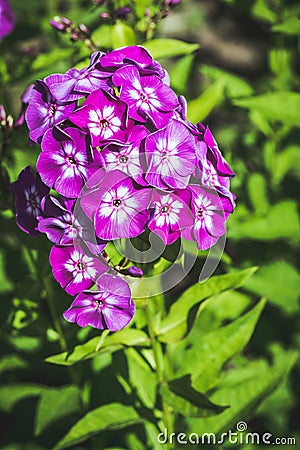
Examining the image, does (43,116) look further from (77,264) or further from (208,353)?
(208,353)

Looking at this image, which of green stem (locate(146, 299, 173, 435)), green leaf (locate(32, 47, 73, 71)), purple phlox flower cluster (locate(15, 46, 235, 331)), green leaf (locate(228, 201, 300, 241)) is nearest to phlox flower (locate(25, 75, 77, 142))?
purple phlox flower cluster (locate(15, 46, 235, 331))

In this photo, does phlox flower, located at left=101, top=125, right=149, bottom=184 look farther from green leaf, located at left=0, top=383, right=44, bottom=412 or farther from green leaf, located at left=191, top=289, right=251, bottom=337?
green leaf, located at left=0, top=383, right=44, bottom=412

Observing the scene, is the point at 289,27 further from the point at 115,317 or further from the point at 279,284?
the point at 115,317

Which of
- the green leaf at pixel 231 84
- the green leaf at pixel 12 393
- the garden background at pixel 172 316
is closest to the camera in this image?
the garden background at pixel 172 316

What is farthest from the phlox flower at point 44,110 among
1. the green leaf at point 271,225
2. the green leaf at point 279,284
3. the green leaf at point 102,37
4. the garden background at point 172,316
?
the green leaf at point 279,284

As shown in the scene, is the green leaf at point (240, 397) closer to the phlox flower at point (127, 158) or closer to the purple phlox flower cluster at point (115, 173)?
the purple phlox flower cluster at point (115, 173)
